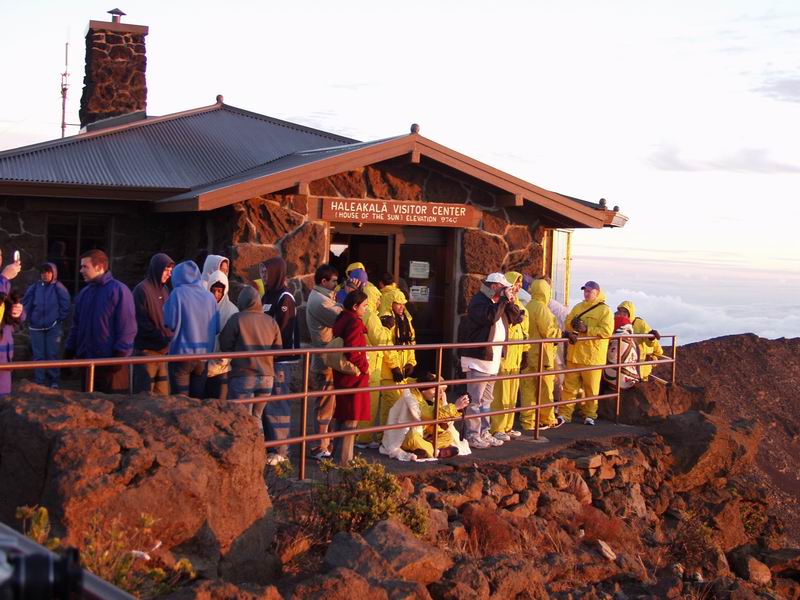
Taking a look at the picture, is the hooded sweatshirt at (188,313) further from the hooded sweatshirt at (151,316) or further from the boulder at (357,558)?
the boulder at (357,558)

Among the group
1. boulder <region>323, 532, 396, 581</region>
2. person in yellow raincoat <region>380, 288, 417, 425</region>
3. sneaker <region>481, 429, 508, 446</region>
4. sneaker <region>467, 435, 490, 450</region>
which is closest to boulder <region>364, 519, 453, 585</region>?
boulder <region>323, 532, 396, 581</region>

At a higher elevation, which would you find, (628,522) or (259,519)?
(259,519)

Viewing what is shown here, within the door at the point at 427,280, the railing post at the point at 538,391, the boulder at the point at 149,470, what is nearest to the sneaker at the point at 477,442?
the railing post at the point at 538,391

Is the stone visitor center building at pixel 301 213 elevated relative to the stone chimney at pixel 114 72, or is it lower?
lower

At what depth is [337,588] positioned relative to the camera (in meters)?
5.00

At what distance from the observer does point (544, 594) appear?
6.71m

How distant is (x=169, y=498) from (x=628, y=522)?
5.86 meters

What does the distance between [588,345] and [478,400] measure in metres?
1.84

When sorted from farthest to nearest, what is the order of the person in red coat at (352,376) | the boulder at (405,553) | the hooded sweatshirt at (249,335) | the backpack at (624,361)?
1. the backpack at (624,361)
2. the person in red coat at (352,376)
3. the hooded sweatshirt at (249,335)
4. the boulder at (405,553)

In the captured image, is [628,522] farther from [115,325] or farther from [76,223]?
[76,223]

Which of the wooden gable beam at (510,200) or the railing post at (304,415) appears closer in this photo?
the railing post at (304,415)

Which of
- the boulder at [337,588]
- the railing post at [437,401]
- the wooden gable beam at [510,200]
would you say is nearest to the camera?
the boulder at [337,588]

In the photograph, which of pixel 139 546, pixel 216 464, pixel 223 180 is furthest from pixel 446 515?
pixel 223 180

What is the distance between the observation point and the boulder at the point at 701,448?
35.8 feet
